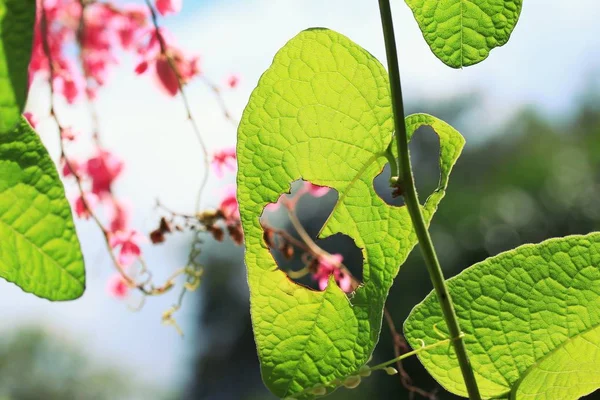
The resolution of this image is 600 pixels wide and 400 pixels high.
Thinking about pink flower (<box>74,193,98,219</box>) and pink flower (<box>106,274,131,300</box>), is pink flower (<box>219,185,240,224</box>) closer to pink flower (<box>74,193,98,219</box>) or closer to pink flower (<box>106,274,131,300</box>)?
pink flower (<box>74,193,98,219</box>)

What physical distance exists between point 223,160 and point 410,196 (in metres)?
0.76

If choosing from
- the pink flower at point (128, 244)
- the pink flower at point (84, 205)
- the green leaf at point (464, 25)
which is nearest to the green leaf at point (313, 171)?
the green leaf at point (464, 25)

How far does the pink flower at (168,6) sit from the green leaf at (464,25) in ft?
2.66

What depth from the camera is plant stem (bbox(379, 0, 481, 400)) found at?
20 cm

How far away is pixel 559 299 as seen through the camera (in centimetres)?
24

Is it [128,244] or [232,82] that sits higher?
[232,82]

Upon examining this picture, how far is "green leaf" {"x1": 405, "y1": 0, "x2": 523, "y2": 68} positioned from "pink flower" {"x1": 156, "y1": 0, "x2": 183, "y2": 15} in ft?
2.66

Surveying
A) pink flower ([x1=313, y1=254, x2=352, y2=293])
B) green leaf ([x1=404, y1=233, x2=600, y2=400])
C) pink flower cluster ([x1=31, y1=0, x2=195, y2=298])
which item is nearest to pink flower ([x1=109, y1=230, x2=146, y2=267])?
pink flower cluster ([x1=31, y1=0, x2=195, y2=298])

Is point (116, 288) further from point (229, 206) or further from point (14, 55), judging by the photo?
point (14, 55)

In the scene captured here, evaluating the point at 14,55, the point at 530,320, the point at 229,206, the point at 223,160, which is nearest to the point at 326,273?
the point at 229,206

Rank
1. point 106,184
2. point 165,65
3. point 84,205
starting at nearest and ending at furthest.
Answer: point 84,205, point 165,65, point 106,184

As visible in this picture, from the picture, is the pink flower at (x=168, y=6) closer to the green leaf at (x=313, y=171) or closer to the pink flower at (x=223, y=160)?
the pink flower at (x=223, y=160)

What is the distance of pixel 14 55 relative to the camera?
0.14 meters

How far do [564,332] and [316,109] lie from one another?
0.10m
